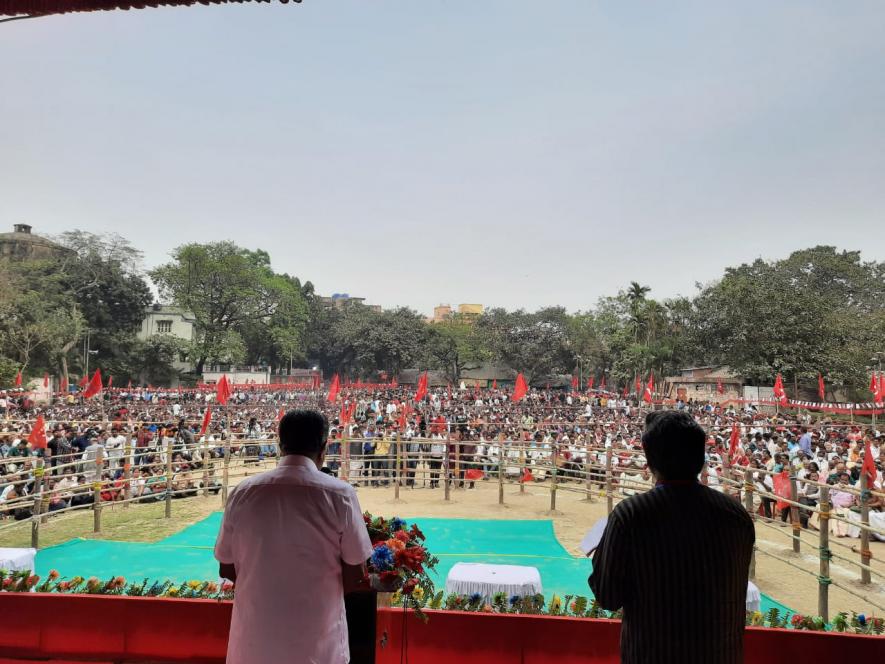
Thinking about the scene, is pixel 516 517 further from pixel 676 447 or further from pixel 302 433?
pixel 676 447

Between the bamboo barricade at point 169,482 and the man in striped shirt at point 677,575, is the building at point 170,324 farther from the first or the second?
the man in striped shirt at point 677,575

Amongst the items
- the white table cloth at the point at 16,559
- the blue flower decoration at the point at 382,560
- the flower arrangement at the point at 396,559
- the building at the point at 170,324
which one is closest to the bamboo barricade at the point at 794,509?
the flower arrangement at the point at 396,559

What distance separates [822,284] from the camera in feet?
118

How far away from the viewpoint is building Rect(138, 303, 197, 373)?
3697 cm

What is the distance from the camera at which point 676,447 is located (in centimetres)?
164

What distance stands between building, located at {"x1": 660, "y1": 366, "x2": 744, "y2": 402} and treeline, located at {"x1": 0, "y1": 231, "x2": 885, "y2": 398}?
1.09 meters

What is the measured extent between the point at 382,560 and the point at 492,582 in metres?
2.44

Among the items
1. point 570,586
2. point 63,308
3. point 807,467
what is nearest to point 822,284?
point 807,467

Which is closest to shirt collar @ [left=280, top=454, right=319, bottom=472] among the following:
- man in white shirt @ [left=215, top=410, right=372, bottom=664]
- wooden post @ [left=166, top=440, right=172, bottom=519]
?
man in white shirt @ [left=215, top=410, right=372, bottom=664]

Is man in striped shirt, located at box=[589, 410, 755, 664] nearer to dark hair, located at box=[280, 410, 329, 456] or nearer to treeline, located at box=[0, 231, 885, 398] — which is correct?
dark hair, located at box=[280, 410, 329, 456]

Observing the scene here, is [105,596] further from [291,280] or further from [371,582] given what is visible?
[291,280]

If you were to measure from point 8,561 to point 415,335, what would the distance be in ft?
126

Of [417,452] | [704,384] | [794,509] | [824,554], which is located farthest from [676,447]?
[704,384]

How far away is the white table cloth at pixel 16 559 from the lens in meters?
4.59
